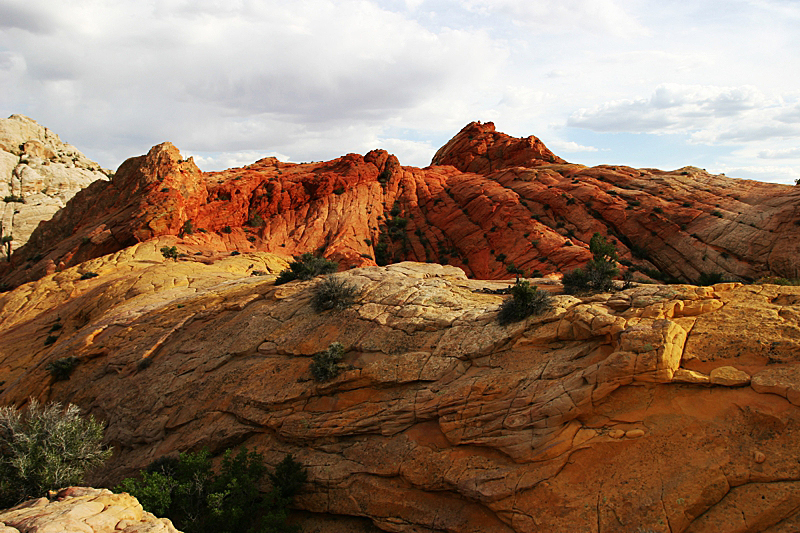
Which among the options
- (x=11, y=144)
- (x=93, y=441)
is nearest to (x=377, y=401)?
(x=93, y=441)

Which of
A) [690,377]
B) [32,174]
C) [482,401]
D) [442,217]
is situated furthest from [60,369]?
[32,174]

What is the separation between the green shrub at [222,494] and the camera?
1234 cm

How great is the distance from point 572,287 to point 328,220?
41.1 meters

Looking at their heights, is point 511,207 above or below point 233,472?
Answer: above

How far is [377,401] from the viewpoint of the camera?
13.9m

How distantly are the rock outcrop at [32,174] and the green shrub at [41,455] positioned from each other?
73.3 meters

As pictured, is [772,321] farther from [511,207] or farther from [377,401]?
[511,207]

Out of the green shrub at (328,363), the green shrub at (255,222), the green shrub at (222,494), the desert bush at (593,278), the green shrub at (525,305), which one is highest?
the green shrub at (255,222)

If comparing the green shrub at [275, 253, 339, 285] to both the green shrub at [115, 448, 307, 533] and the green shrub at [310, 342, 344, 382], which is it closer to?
the green shrub at [310, 342, 344, 382]

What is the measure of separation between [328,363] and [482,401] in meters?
5.74

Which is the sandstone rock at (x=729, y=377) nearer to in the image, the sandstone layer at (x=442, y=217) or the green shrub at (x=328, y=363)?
the green shrub at (x=328, y=363)

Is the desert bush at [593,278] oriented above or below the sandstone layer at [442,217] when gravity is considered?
below

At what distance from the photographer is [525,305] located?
14.1m

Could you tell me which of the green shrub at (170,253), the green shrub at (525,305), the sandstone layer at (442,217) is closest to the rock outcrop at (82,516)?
the green shrub at (525,305)
